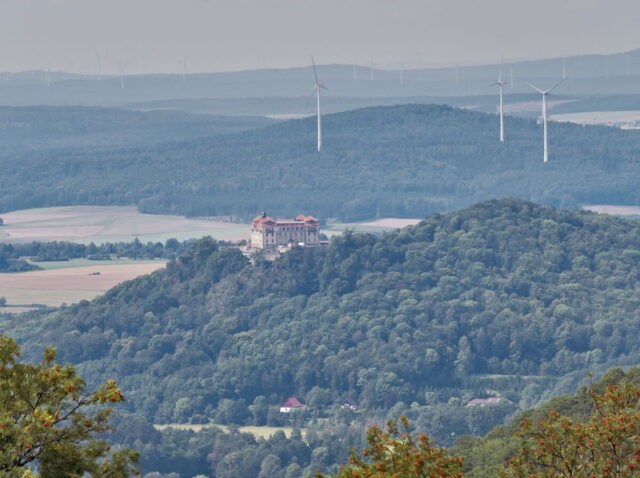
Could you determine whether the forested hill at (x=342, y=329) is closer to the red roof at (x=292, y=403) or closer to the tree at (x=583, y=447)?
the red roof at (x=292, y=403)

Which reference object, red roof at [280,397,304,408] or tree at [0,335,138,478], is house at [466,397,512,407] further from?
tree at [0,335,138,478]

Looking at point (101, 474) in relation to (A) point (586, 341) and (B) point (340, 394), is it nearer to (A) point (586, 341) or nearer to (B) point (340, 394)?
(B) point (340, 394)

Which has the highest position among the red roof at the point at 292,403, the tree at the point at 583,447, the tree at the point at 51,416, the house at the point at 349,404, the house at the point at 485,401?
the tree at the point at 51,416

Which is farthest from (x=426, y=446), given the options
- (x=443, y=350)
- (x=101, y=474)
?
(x=443, y=350)

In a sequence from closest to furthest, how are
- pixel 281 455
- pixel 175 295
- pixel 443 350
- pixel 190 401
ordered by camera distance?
1. pixel 281 455
2. pixel 190 401
3. pixel 443 350
4. pixel 175 295

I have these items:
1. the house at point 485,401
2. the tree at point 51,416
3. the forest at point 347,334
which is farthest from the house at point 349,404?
the tree at point 51,416

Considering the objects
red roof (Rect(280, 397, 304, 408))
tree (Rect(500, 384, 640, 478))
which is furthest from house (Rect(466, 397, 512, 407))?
tree (Rect(500, 384, 640, 478))
